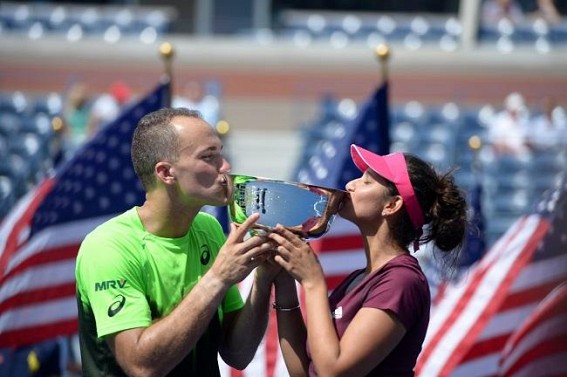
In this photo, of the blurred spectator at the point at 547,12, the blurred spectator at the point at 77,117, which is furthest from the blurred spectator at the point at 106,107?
the blurred spectator at the point at 547,12

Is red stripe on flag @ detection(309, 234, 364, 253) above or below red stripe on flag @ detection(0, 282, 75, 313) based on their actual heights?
above

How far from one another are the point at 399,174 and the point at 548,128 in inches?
372

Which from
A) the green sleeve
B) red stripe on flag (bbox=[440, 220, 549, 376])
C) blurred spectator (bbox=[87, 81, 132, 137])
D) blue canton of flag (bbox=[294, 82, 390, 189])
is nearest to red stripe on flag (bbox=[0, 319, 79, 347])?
blue canton of flag (bbox=[294, 82, 390, 189])

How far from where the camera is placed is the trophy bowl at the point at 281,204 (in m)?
3.11

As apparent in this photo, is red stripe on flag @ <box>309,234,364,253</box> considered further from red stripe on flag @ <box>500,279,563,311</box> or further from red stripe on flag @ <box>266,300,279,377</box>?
red stripe on flag @ <box>500,279,563,311</box>

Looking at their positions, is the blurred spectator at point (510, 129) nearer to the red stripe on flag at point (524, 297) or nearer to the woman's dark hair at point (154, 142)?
the red stripe on flag at point (524, 297)

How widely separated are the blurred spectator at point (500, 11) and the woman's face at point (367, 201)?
14.6 metres

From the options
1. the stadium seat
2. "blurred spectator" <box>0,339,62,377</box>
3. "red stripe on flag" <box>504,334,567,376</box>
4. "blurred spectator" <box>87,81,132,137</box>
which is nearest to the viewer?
"red stripe on flag" <box>504,334,567,376</box>

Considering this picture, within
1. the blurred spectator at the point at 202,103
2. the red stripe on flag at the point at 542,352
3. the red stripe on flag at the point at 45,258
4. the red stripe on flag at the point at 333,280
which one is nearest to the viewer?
the red stripe on flag at the point at 542,352

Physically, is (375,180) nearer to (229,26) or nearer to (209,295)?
(209,295)

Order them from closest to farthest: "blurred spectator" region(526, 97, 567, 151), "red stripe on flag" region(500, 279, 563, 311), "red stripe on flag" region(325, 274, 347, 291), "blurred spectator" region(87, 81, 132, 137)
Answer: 1. "red stripe on flag" region(500, 279, 563, 311)
2. "red stripe on flag" region(325, 274, 347, 291)
3. "blurred spectator" region(526, 97, 567, 151)
4. "blurred spectator" region(87, 81, 132, 137)

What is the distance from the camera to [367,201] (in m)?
3.23

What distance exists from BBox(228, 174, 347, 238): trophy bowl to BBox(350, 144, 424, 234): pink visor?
0.17 meters

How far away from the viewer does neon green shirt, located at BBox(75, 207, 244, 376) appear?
10.3 feet
